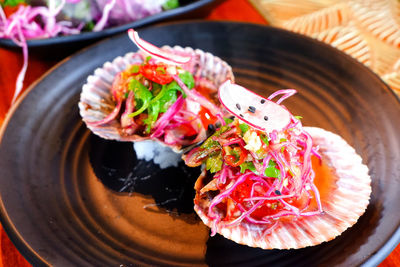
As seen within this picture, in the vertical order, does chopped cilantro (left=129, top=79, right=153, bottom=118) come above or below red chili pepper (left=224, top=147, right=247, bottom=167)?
below

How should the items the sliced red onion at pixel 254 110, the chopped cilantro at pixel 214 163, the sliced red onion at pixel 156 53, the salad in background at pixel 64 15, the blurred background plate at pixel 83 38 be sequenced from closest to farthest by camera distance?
1. the sliced red onion at pixel 254 110
2. the chopped cilantro at pixel 214 163
3. the sliced red onion at pixel 156 53
4. the blurred background plate at pixel 83 38
5. the salad in background at pixel 64 15

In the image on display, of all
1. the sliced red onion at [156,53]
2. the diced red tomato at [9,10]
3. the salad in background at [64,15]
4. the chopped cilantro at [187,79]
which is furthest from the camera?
the diced red tomato at [9,10]

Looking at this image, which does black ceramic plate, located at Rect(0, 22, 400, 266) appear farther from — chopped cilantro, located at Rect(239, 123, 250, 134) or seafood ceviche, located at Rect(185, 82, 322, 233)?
chopped cilantro, located at Rect(239, 123, 250, 134)

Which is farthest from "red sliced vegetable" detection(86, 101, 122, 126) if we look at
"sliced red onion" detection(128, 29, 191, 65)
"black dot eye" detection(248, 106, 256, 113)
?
"black dot eye" detection(248, 106, 256, 113)

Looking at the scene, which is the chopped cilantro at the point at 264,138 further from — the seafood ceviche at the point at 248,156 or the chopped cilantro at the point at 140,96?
the chopped cilantro at the point at 140,96

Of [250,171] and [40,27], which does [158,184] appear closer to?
[250,171]

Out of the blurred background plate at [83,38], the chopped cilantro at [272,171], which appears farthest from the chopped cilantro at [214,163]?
the blurred background plate at [83,38]

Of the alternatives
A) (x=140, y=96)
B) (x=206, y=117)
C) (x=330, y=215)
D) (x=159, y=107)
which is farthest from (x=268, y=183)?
(x=140, y=96)
